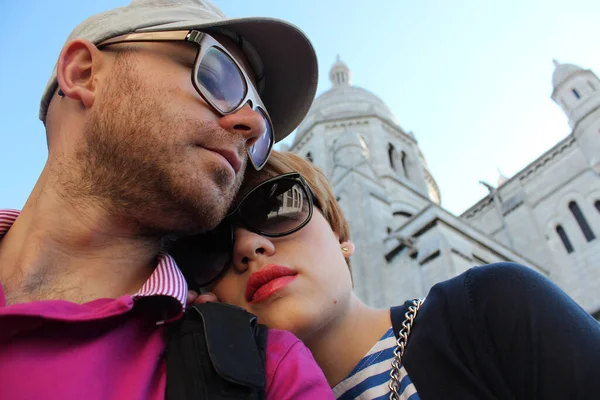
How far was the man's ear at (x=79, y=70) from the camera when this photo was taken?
1.85m

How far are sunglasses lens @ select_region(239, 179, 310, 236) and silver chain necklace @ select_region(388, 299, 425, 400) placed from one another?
2.13 ft

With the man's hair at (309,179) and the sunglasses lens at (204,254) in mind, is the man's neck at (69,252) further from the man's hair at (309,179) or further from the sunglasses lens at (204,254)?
the man's hair at (309,179)

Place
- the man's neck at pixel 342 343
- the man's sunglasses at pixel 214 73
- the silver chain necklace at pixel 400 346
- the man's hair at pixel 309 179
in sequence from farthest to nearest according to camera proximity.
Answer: the man's hair at pixel 309 179
the man's neck at pixel 342 343
the man's sunglasses at pixel 214 73
the silver chain necklace at pixel 400 346

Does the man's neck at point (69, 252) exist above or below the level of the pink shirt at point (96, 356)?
above

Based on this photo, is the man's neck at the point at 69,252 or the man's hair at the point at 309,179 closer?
the man's neck at the point at 69,252

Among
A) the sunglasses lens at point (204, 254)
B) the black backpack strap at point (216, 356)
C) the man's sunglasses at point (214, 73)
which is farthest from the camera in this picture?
the sunglasses lens at point (204, 254)

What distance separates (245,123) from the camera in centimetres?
188

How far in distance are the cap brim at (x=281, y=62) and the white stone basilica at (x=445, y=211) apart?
26.2 ft

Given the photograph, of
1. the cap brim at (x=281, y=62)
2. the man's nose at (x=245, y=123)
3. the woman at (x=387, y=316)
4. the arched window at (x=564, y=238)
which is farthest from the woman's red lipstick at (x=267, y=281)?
the arched window at (x=564, y=238)

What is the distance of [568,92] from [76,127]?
20.2 m

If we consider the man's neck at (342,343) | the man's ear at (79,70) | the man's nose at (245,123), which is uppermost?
the man's ear at (79,70)

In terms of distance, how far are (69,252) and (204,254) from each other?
Answer: 65 centimetres

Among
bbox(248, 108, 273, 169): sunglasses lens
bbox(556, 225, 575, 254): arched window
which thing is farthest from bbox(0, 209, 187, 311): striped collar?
bbox(556, 225, 575, 254): arched window

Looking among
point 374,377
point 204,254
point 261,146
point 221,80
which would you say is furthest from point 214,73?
point 374,377
